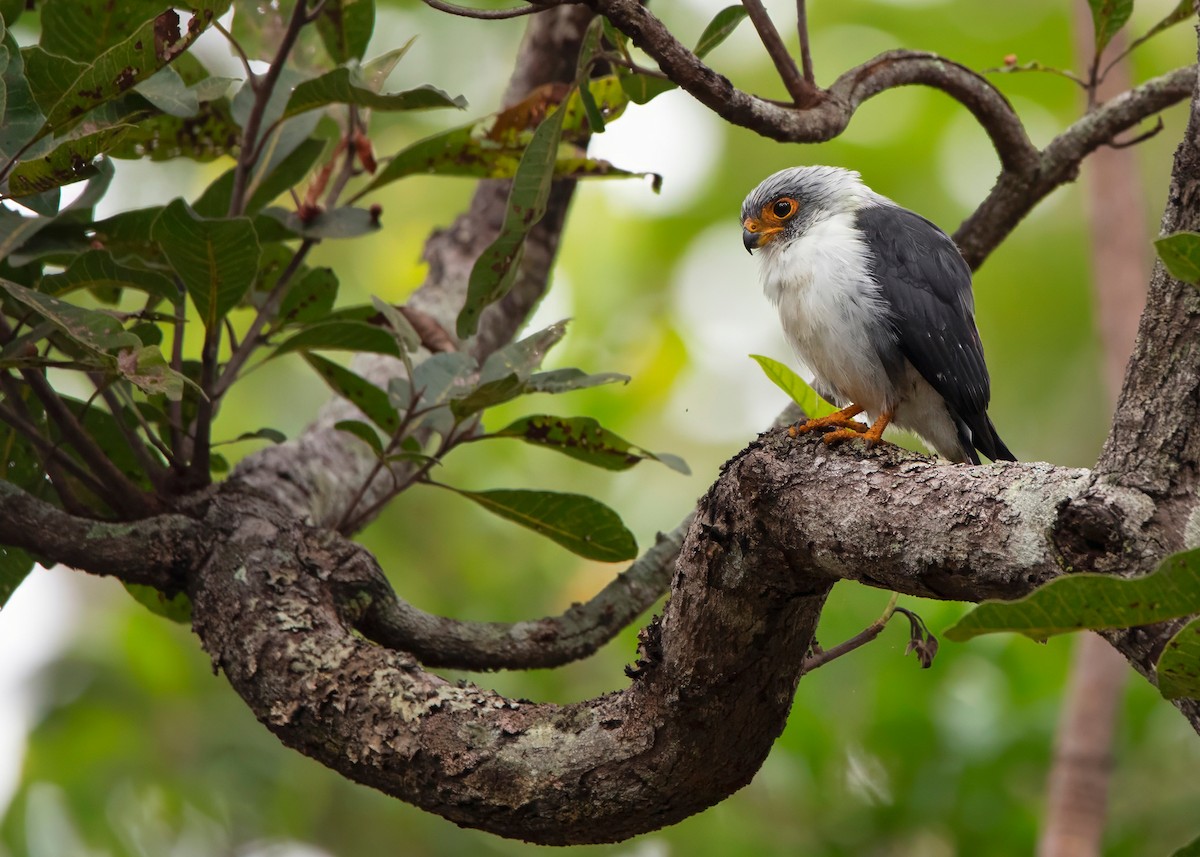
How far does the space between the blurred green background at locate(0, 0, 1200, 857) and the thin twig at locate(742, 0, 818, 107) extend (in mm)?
1548

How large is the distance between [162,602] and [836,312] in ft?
5.94

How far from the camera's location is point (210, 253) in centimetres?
247

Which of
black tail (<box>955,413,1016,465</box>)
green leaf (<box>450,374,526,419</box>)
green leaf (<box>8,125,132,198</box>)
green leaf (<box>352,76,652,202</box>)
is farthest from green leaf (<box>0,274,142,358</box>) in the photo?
black tail (<box>955,413,1016,465</box>)

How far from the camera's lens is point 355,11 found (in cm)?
312

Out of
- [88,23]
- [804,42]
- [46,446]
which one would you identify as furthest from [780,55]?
[46,446]

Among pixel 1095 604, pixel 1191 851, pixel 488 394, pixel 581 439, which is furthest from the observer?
pixel 581 439

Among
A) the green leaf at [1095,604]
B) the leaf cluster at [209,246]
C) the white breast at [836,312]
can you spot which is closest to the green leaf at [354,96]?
the leaf cluster at [209,246]

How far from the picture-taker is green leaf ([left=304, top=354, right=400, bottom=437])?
2.99m

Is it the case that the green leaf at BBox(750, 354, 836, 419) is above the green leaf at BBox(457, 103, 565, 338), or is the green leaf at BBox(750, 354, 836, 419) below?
below

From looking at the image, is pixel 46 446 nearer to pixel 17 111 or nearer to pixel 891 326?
pixel 17 111

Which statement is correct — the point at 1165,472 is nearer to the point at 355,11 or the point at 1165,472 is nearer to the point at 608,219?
the point at 355,11

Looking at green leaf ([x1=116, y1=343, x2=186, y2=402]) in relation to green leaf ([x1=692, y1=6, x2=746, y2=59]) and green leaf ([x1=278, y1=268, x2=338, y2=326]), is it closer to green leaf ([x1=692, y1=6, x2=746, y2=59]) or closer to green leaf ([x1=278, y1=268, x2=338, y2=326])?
green leaf ([x1=278, y1=268, x2=338, y2=326])

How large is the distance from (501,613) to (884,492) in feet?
13.4


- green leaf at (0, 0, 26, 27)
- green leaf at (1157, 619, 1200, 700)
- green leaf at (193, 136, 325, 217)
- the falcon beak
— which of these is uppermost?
the falcon beak
